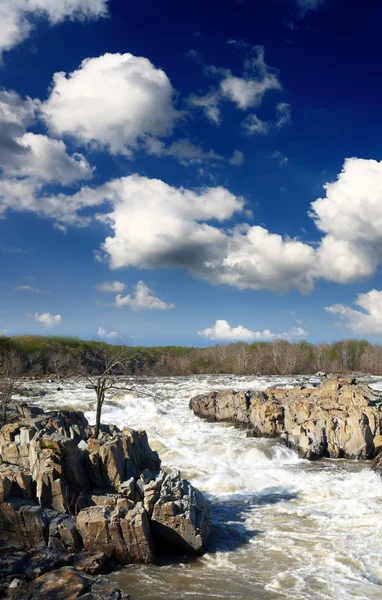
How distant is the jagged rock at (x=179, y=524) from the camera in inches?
520

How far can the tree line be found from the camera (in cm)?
8650

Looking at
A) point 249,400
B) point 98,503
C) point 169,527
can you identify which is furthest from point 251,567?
point 249,400

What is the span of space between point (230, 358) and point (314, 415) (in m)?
77.8

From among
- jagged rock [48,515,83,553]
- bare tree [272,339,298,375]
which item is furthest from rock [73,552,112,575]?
bare tree [272,339,298,375]

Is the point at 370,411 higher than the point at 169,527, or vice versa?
the point at 370,411

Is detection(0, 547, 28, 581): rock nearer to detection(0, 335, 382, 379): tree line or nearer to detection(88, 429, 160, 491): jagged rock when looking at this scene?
detection(88, 429, 160, 491): jagged rock

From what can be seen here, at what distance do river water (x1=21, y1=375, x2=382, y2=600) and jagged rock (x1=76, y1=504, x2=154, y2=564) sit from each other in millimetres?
443

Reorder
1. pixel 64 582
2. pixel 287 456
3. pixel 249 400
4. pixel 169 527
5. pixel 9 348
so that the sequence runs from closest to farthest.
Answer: pixel 64 582 < pixel 169 527 < pixel 287 456 < pixel 249 400 < pixel 9 348

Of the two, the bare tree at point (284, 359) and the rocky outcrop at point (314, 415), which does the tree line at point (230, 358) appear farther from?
the rocky outcrop at point (314, 415)

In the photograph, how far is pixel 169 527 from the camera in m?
13.3

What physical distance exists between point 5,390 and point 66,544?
73.1 ft

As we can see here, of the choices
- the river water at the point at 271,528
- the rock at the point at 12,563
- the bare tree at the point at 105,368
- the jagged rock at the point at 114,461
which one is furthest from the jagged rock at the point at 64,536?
the bare tree at the point at 105,368

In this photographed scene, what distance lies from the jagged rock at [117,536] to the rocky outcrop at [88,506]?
0.08ft

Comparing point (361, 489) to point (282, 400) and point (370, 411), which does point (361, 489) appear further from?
point (282, 400)
